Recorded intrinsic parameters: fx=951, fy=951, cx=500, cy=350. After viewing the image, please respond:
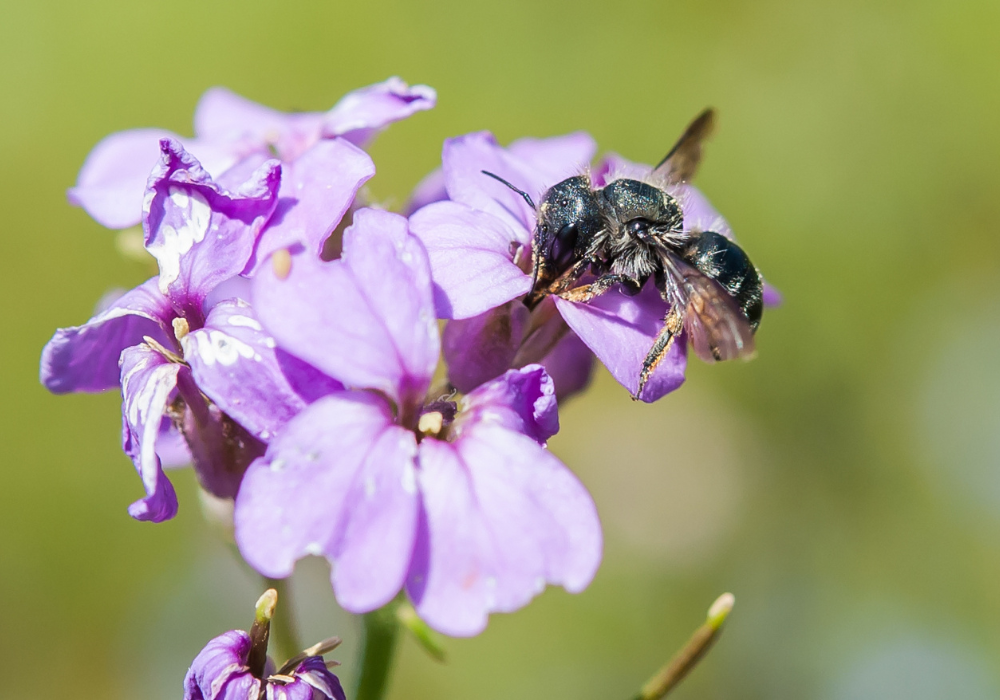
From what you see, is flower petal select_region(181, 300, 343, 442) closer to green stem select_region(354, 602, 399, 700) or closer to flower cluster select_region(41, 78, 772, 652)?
flower cluster select_region(41, 78, 772, 652)

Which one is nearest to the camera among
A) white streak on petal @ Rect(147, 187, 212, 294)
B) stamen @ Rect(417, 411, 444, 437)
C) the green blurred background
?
stamen @ Rect(417, 411, 444, 437)

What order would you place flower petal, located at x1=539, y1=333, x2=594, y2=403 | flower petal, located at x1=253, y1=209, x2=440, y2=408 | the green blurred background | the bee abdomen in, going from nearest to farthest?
flower petal, located at x1=253, y1=209, x2=440, y2=408
the bee abdomen
flower petal, located at x1=539, y1=333, x2=594, y2=403
the green blurred background

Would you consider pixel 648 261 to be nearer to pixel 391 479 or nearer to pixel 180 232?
pixel 391 479

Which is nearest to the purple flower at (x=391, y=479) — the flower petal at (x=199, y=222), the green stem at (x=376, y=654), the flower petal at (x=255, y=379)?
the flower petal at (x=255, y=379)

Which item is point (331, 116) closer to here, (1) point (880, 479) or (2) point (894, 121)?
(1) point (880, 479)

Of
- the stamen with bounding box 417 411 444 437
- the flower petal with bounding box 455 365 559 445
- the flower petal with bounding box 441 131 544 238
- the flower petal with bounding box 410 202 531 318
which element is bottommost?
the stamen with bounding box 417 411 444 437

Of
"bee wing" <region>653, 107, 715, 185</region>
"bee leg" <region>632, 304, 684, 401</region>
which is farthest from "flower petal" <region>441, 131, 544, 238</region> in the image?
"bee wing" <region>653, 107, 715, 185</region>

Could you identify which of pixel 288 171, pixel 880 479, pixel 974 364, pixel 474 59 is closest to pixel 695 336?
pixel 288 171

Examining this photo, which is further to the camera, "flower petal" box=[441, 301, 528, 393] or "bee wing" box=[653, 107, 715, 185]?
Answer: "bee wing" box=[653, 107, 715, 185]

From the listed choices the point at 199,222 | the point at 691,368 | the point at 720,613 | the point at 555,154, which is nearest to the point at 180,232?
the point at 199,222

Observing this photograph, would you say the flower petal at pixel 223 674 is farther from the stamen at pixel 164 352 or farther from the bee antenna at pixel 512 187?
the bee antenna at pixel 512 187
